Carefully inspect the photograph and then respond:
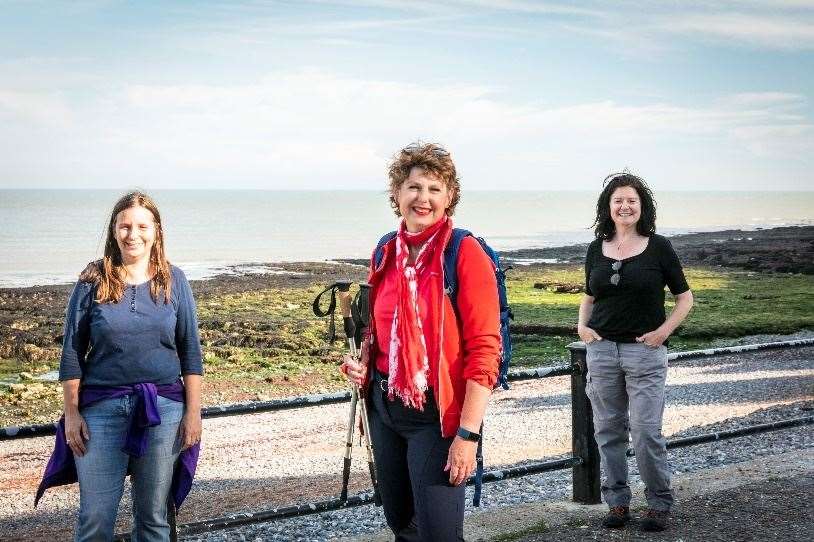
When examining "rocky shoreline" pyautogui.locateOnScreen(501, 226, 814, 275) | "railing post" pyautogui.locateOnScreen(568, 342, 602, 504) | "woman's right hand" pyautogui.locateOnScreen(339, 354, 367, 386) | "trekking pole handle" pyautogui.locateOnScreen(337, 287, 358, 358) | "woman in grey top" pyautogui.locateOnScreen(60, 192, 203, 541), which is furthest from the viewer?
"rocky shoreline" pyautogui.locateOnScreen(501, 226, 814, 275)

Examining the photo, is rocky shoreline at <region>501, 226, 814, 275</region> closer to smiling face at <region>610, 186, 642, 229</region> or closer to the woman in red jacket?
smiling face at <region>610, 186, 642, 229</region>

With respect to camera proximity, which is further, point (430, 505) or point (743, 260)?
point (743, 260)

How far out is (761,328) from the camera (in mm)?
24531

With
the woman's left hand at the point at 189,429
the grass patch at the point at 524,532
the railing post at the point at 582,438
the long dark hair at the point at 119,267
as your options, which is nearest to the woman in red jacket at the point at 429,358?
the woman's left hand at the point at 189,429

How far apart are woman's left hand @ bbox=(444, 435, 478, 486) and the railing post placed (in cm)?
225

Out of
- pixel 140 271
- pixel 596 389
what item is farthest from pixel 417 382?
Answer: pixel 596 389

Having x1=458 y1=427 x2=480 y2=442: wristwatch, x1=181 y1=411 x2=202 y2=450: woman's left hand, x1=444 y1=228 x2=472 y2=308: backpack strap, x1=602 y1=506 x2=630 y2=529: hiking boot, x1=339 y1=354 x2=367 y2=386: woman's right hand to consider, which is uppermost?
x1=444 y1=228 x2=472 y2=308: backpack strap

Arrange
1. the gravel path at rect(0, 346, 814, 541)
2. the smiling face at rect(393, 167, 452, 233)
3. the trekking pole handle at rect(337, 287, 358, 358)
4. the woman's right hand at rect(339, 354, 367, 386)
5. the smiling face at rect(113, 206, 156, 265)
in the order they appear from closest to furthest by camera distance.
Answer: the smiling face at rect(393, 167, 452, 233), the woman's right hand at rect(339, 354, 367, 386), the smiling face at rect(113, 206, 156, 265), the trekking pole handle at rect(337, 287, 358, 358), the gravel path at rect(0, 346, 814, 541)

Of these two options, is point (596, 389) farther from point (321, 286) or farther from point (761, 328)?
point (321, 286)

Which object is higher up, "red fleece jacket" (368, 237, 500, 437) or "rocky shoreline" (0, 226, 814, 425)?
"red fleece jacket" (368, 237, 500, 437)

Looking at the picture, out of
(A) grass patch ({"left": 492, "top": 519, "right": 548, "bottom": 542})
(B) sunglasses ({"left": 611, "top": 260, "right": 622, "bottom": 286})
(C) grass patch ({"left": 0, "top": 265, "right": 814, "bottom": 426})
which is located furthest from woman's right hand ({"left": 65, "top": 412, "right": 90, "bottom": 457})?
(C) grass patch ({"left": 0, "top": 265, "right": 814, "bottom": 426})

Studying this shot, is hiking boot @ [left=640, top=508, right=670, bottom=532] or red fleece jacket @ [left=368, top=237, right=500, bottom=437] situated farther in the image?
hiking boot @ [left=640, top=508, right=670, bottom=532]

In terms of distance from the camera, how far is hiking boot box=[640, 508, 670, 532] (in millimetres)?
4773

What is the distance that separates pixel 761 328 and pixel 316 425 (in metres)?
15.3
